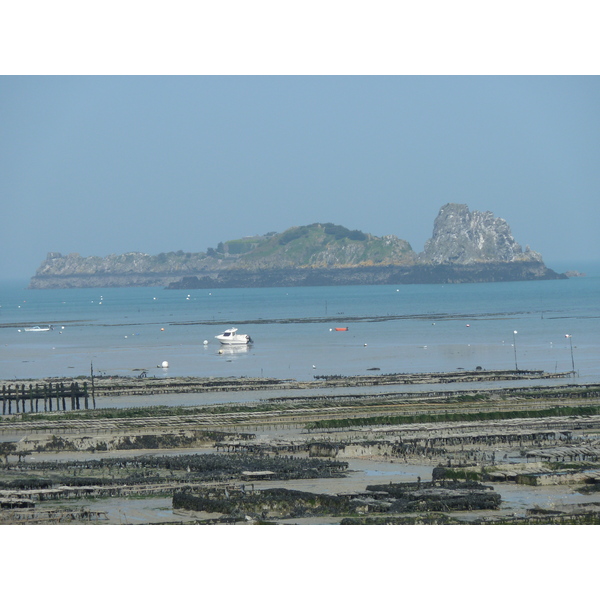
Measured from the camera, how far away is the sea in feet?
225

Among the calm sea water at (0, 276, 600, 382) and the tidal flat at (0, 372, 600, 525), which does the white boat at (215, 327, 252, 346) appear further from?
the tidal flat at (0, 372, 600, 525)

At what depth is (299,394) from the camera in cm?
5328

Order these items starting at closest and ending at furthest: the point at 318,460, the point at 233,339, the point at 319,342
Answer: the point at 318,460 < the point at 233,339 < the point at 319,342

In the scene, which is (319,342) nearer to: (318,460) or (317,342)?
(317,342)

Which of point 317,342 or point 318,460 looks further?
point 317,342

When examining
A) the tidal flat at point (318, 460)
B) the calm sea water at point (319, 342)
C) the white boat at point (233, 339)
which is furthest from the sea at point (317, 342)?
the tidal flat at point (318, 460)

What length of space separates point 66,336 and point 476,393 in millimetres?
68286

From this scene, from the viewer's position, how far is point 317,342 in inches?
3593

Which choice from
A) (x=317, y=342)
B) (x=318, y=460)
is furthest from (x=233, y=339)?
(x=318, y=460)

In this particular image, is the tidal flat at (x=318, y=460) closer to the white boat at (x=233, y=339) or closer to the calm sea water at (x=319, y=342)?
the calm sea water at (x=319, y=342)

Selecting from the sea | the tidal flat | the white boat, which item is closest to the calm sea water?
the sea

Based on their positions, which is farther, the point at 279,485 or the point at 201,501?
the point at 279,485

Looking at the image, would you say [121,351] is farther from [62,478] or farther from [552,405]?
[62,478]

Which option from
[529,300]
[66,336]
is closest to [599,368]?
[66,336]
